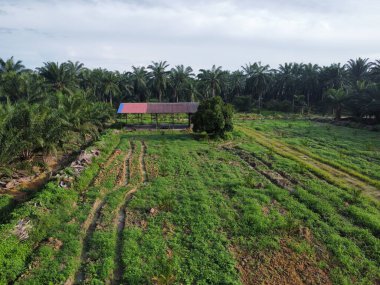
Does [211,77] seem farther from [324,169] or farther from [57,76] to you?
[324,169]

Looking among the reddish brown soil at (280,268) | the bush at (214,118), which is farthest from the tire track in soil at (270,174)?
the bush at (214,118)

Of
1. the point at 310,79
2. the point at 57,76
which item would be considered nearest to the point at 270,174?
the point at 57,76

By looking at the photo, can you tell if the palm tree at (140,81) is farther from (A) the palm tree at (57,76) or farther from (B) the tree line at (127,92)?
(A) the palm tree at (57,76)

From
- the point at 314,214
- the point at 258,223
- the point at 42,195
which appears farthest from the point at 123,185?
the point at 314,214

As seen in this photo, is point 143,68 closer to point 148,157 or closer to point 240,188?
point 148,157

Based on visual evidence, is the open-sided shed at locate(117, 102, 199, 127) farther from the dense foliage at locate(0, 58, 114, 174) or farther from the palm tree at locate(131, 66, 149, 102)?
the palm tree at locate(131, 66, 149, 102)
